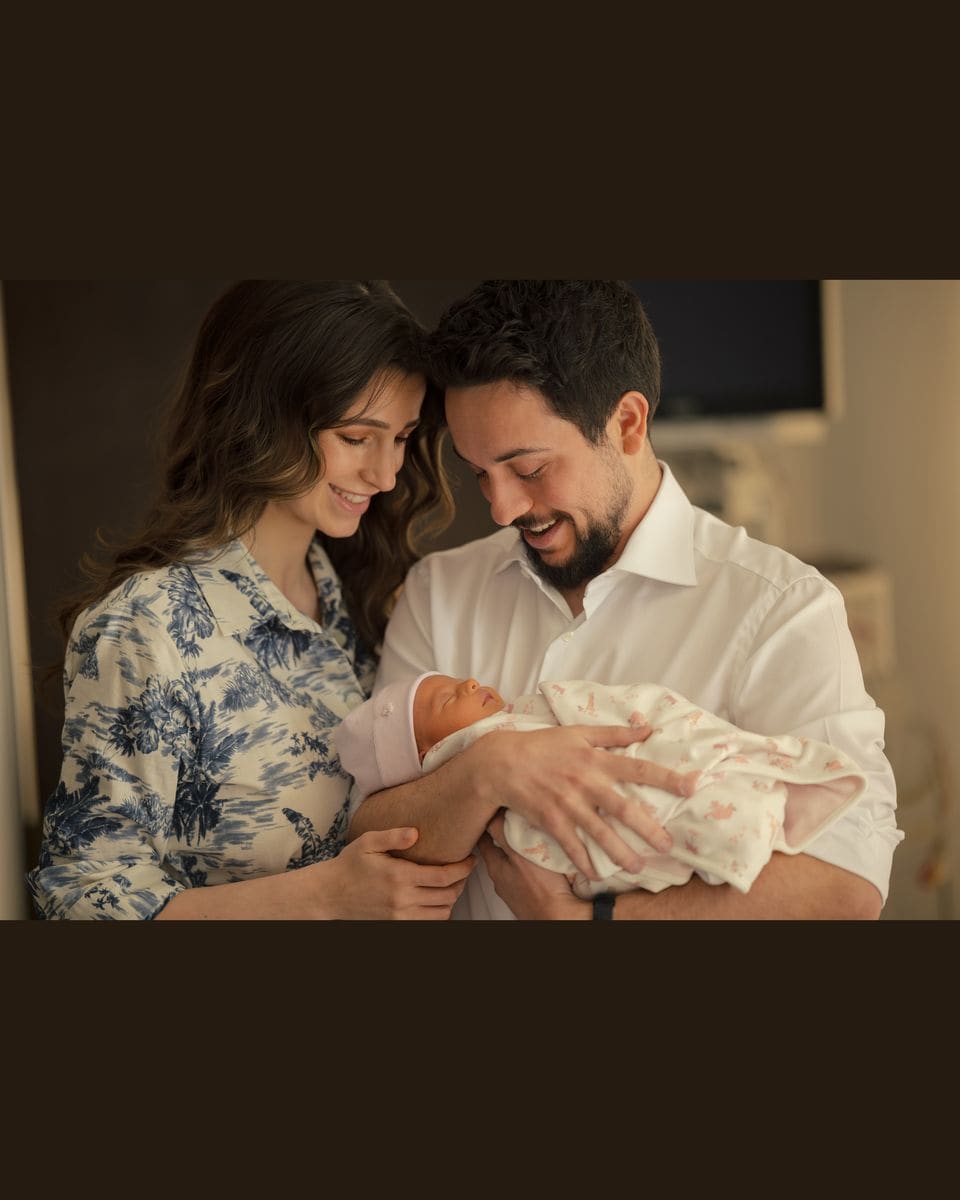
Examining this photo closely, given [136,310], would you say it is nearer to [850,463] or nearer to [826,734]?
[826,734]

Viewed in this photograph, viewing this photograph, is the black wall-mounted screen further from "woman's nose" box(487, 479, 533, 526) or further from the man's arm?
the man's arm

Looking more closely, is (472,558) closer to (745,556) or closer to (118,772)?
(745,556)

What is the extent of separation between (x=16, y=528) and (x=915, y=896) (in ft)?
9.84

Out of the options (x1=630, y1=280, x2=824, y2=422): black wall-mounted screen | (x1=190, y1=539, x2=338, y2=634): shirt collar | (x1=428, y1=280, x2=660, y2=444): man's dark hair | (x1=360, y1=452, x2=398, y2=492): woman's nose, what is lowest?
(x1=190, y1=539, x2=338, y2=634): shirt collar

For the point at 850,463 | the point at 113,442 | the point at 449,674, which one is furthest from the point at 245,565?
the point at 850,463

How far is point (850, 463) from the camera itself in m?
4.61

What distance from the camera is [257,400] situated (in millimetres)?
1796

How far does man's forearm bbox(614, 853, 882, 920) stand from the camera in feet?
4.74

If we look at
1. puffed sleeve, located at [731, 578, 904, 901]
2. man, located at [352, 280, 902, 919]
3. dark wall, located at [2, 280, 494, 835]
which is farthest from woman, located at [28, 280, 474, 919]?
dark wall, located at [2, 280, 494, 835]

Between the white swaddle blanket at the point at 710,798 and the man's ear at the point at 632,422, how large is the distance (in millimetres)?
399

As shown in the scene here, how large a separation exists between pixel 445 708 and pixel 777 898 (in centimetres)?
49

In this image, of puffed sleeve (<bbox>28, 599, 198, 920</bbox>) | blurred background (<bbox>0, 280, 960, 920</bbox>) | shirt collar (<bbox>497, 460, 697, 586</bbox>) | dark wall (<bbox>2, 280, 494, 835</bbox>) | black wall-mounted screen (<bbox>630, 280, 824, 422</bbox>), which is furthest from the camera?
black wall-mounted screen (<bbox>630, 280, 824, 422</bbox>)

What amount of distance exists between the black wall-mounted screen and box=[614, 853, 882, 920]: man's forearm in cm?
309

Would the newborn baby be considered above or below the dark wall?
below
